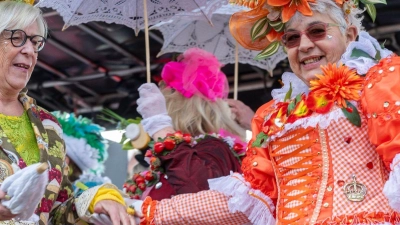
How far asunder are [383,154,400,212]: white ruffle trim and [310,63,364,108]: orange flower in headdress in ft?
1.11

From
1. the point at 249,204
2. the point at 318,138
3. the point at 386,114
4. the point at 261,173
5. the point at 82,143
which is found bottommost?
the point at 82,143

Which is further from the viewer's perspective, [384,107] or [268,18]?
[268,18]

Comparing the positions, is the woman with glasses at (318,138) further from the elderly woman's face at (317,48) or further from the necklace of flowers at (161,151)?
the necklace of flowers at (161,151)

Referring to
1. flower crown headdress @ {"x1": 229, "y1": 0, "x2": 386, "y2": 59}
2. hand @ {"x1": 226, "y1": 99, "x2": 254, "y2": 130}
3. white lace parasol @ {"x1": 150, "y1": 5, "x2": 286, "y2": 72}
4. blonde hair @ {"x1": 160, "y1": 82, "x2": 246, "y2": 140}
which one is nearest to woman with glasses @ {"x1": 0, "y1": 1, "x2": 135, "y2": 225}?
flower crown headdress @ {"x1": 229, "y1": 0, "x2": 386, "y2": 59}

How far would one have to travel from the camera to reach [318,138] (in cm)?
313

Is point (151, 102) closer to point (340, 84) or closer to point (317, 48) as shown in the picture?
point (317, 48)

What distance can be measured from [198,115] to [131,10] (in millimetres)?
698

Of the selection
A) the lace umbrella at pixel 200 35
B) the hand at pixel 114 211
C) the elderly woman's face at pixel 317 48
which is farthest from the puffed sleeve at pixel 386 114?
the lace umbrella at pixel 200 35

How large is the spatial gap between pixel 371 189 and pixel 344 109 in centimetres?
30

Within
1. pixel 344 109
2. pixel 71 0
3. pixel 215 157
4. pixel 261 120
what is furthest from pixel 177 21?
pixel 344 109

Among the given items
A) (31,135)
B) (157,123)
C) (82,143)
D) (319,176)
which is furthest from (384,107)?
(82,143)

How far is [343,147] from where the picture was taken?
122 inches

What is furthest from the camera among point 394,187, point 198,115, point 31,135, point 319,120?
point 198,115

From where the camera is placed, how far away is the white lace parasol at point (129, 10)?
4555 millimetres
